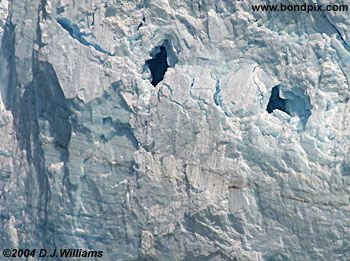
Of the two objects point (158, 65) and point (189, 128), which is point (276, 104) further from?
point (158, 65)

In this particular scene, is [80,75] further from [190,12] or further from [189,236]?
[189,236]

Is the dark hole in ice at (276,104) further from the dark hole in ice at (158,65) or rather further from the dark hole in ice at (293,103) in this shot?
the dark hole in ice at (158,65)

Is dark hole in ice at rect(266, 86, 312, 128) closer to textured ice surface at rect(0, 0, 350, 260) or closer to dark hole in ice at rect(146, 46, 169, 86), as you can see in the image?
textured ice surface at rect(0, 0, 350, 260)

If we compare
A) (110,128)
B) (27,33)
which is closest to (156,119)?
(110,128)

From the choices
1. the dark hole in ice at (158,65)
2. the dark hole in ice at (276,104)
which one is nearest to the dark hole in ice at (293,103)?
the dark hole in ice at (276,104)

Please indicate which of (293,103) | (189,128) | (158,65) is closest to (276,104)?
(293,103)

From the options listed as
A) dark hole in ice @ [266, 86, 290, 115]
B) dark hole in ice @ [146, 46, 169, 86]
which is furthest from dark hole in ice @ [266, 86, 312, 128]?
dark hole in ice @ [146, 46, 169, 86]
